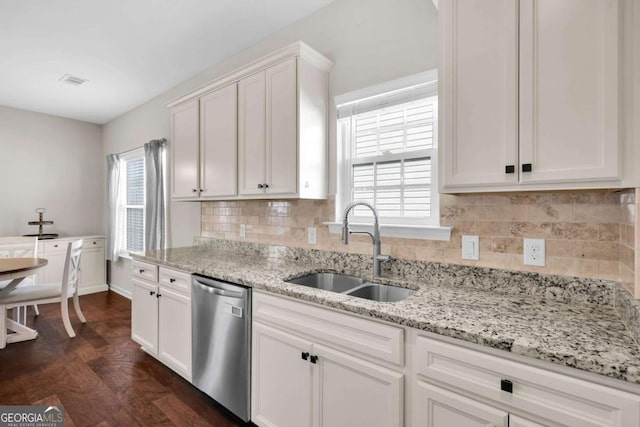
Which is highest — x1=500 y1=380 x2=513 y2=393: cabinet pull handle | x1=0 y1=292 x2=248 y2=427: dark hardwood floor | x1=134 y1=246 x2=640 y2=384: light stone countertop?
x1=134 y1=246 x2=640 y2=384: light stone countertop

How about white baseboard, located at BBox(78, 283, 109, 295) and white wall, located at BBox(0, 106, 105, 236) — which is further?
white baseboard, located at BBox(78, 283, 109, 295)

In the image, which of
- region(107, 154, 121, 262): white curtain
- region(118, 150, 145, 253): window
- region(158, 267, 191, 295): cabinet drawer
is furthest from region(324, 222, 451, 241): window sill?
region(107, 154, 121, 262): white curtain

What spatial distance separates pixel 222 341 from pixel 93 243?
4.28 m

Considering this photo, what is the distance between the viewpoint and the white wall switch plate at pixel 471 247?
1624 millimetres

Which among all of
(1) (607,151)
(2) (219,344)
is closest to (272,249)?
(2) (219,344)

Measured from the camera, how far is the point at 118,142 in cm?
489

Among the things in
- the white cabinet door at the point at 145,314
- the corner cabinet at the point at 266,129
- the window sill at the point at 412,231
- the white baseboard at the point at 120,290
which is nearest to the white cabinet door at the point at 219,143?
the corner cabinet at the point at 266,129

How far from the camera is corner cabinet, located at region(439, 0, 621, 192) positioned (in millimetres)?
1091

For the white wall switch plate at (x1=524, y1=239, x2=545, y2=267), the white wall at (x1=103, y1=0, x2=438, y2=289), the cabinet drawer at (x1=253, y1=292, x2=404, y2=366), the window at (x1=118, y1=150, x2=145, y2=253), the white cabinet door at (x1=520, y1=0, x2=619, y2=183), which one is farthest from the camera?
the window at (x1=118, y1=150, x2=145, y2=253)

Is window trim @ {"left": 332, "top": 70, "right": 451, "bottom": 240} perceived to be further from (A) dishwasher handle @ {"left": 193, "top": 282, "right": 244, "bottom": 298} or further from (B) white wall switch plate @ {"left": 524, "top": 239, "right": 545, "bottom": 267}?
(A) dishwasher handle @ {"left": 193, "top": 282, "right": 244, "bottom": 298}

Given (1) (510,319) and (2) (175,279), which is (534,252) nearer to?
(1) (510,319)

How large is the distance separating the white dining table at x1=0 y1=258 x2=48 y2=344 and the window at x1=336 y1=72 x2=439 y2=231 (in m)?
2.80

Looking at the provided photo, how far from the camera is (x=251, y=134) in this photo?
7.68 ft

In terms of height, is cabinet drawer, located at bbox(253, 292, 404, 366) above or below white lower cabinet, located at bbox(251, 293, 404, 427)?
above
